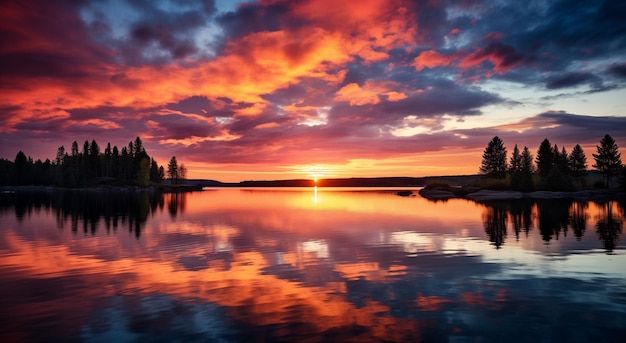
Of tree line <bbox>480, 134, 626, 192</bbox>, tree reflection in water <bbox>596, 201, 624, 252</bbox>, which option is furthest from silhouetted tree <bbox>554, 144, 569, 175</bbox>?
tree reflection in water <bbox>596, 201, 624, 252</bbox>

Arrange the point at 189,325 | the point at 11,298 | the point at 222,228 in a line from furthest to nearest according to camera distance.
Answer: the point at 222,228 < the point at 11,298 < the point at 189,325

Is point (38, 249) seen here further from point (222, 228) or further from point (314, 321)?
point (314, 321)

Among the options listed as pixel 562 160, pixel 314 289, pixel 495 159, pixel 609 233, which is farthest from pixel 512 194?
pixel 314 289

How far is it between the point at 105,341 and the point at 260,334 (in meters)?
4.50

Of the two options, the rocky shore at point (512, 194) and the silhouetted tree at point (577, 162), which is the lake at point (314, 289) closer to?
the rocky shore at point (512, 194)

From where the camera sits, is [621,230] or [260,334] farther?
[621,230]

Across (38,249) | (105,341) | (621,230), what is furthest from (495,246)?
(38,249)

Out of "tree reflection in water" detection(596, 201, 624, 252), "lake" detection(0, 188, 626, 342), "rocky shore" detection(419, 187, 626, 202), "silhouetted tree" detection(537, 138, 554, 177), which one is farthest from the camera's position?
"silhouetted tree" detection(537, 138, 554, 177)

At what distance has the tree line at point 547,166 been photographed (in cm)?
11275

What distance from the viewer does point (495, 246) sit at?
26531 mm

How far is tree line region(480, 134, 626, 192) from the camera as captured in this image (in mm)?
112750

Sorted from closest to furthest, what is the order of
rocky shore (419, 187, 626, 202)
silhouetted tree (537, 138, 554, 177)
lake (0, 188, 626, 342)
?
lake (0, 188, 626, 342) < rocky shore (419, 187, 626, 202) < silhouetted tree (537, 138, 554, 177)

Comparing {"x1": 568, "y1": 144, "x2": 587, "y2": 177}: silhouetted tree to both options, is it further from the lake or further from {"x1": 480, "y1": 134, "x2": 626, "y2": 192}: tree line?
the lake

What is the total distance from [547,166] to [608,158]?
58.4 ft
